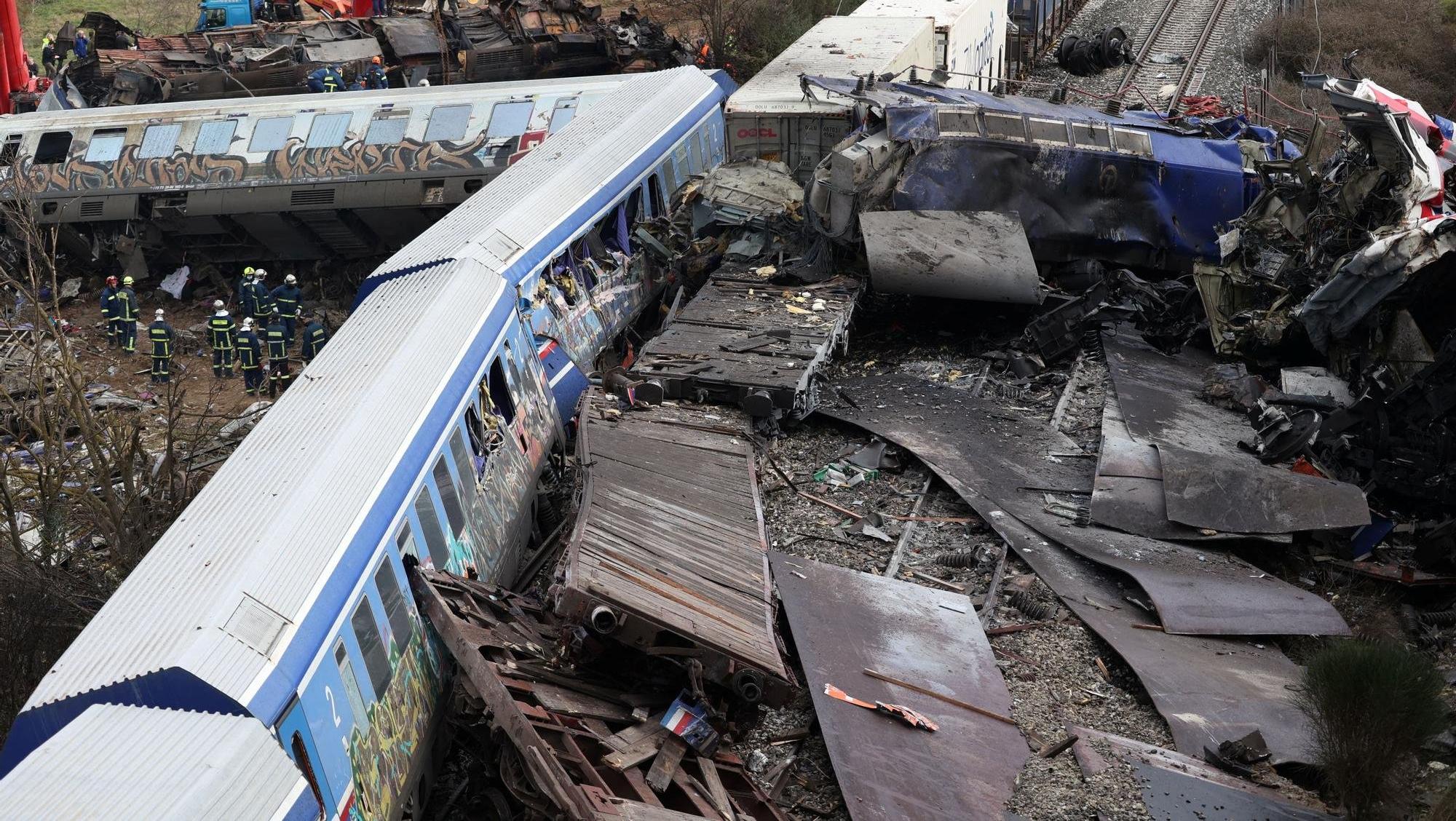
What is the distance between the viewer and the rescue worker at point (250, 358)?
1875 cm

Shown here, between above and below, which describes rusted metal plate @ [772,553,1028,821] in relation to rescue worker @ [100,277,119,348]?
above

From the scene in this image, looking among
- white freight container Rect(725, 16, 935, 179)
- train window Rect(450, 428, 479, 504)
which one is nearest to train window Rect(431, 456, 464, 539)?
train window Rect(450, 428, 479, 504)

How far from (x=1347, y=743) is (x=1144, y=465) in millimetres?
4443

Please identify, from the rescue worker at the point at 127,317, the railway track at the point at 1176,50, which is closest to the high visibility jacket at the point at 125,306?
the rescue worker at the point at 127,317

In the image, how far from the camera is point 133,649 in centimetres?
671

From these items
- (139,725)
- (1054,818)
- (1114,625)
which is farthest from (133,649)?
(1114,625)

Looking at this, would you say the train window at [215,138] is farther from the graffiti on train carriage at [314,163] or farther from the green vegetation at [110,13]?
the green vegetation at [110,13]

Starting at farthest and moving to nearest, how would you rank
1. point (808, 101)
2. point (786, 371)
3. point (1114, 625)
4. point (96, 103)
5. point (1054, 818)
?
point (96, 103) → point (808, 101) → point (786, 371) → point (1114, 625) → point (1054, 818)

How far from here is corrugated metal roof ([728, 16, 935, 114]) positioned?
68.2ft

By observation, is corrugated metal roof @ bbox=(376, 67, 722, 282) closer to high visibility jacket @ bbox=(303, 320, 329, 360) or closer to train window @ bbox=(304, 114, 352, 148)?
high visibility jacket @ bbox=(303, 320, 329, 360)

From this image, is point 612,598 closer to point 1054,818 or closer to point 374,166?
point 1054,818

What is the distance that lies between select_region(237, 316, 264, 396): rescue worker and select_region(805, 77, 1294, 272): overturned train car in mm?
8370

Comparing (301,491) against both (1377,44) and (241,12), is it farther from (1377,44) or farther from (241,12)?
(241,12)

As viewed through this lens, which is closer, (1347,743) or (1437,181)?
(1347,743)
